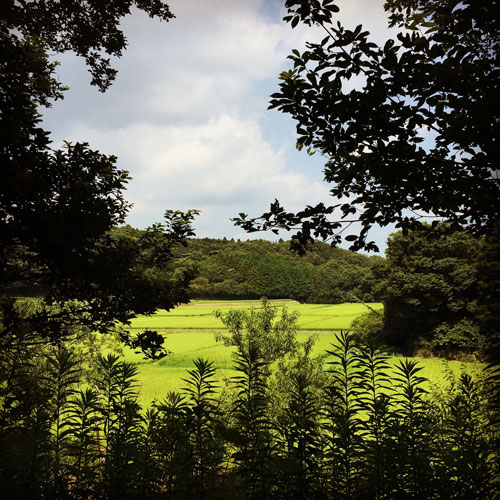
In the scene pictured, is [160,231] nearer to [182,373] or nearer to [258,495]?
[258,495]

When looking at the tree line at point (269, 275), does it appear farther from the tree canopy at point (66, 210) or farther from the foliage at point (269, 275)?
the tree canopy at point (66, 210)

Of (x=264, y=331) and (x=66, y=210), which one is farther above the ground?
(x=66, y=210)

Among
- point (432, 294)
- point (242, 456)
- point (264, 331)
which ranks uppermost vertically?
point (432, 294)

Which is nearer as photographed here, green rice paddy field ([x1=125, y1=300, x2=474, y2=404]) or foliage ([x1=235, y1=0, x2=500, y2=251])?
foliage ([x1=235, y1=0, x2=500, y2=251])

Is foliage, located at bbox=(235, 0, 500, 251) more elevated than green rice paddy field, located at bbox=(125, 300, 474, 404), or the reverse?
foliage, located at bbox=(235, 0, 500, 251)

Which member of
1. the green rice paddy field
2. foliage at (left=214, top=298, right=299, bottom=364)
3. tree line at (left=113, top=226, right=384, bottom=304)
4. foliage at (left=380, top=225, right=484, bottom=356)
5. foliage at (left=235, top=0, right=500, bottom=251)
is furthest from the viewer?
tree line at (left=113, top=226, right=384, bottom=304)

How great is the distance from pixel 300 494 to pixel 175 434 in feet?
4.03

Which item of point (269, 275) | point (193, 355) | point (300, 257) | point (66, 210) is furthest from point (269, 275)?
point (300, 257)

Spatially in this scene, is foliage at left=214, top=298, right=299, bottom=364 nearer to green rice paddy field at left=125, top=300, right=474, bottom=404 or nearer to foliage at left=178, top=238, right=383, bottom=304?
green rice paddy field at left=125, top=300, right=474, bottom=404

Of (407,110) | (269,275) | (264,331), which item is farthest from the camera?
(269,275)

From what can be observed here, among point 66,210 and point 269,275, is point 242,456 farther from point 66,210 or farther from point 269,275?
point 269,275

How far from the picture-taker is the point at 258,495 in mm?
2957

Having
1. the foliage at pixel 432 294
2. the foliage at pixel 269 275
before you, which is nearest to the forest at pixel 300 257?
the foliage at pixel 432 294

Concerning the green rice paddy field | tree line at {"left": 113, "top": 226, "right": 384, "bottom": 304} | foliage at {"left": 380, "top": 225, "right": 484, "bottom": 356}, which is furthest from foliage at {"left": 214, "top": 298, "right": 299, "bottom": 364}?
tree line at {"left": 113, "top": 226, "right": 384, "bottom": 304}
